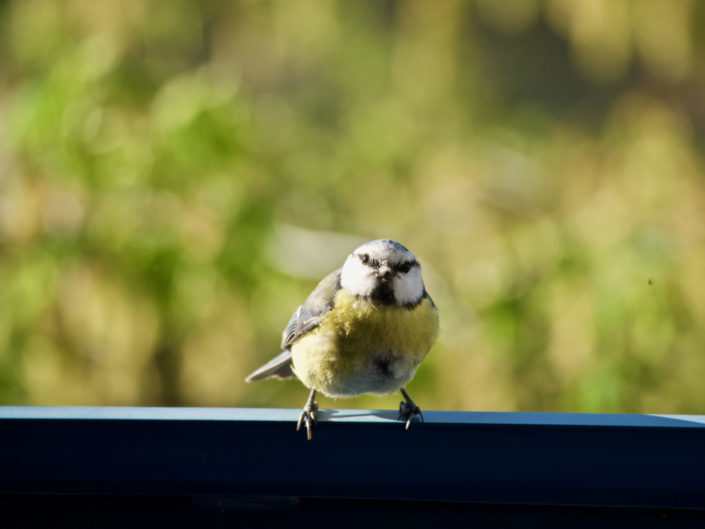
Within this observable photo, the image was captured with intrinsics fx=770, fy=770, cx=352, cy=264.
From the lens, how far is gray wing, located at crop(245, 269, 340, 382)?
4.35 ft

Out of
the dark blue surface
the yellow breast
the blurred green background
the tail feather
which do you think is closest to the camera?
the dark blue surface

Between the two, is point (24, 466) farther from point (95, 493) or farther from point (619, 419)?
point (619, 419)

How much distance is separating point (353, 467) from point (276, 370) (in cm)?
55

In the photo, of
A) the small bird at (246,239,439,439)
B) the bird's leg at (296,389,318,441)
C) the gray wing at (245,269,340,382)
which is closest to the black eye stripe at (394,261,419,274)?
the small bird at (246,239,439,439)

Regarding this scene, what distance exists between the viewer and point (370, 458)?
1.00 m

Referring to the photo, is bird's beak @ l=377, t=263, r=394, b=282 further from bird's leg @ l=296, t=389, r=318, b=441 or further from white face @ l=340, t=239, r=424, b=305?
bird's leg @ l=296, t=389, r=318, b=441

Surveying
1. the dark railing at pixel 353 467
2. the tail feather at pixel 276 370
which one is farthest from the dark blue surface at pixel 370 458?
the tail feather at pixel 276 370

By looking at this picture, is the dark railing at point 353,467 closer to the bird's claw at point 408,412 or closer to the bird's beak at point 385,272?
the bird's claw at point 408,412

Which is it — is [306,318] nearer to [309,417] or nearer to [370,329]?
[370,329]

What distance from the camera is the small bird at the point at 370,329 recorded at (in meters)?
1.28

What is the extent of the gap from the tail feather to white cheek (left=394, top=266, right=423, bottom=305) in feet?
0.93

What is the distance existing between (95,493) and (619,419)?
0.70 m

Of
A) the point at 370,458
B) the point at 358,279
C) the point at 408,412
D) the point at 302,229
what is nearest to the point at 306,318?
the point at 358,279

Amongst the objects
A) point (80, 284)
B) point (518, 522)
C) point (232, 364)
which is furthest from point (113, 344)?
point (518, 522)
